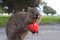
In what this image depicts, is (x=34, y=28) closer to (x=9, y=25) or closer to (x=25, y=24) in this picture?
(x=25, y=24)

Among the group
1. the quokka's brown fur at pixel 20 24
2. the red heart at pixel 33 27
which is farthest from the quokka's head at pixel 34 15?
the red heart at pixel 33 27

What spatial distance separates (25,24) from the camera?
4.93m

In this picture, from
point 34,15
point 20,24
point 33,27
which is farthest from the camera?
point 20,24

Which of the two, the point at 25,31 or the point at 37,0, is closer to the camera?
A: the point at 25,31

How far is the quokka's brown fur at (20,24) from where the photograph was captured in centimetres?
477

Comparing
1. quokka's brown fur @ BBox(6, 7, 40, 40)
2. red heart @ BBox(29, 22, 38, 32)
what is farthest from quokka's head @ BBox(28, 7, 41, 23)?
red heart @ BBox(29, 22, 38, 32)

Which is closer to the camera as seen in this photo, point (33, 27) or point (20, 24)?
point (33, 27)

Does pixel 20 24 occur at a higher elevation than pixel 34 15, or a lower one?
lower

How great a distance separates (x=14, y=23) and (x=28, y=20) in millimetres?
627

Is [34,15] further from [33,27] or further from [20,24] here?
[20,24]

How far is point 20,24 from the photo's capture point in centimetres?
513

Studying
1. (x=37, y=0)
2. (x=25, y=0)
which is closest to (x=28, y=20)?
(x=25, y=0)

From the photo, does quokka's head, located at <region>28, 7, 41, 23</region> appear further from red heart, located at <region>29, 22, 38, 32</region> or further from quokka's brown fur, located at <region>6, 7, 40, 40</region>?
red heart, located at <region>29, 22, 38, 32</region>

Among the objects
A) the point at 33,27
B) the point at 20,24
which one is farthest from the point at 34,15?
the point at 20,24
